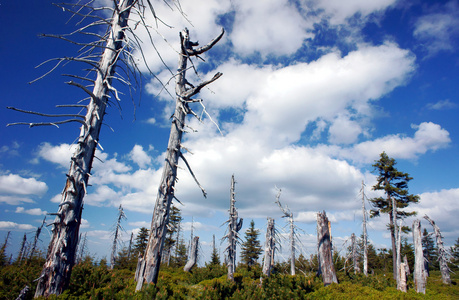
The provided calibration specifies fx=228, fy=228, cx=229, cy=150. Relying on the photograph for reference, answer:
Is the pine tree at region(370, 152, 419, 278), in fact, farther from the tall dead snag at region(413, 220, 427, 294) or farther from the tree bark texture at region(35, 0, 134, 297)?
the tree bark texture at region(35, 0, 134, 297)

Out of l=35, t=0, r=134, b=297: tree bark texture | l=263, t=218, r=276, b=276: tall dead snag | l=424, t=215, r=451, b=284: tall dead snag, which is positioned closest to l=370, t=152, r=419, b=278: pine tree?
l=424, t=215, r=451, b=284: tall dead snag

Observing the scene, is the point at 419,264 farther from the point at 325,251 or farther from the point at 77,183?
the point at 77,183

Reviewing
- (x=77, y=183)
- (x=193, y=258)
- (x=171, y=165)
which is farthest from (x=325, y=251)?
(x=193, y=258)

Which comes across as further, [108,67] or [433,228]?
[433,228]

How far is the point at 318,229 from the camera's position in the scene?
11.4 metres

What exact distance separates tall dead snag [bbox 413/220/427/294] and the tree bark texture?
16.0 metres

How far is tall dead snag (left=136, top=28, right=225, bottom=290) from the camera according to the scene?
17.5 ft

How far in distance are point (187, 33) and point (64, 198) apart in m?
5.58

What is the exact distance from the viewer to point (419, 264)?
12648 millimetres

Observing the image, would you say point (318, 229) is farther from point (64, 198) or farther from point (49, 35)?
point (49, 35)

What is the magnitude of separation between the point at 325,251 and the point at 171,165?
8877mm

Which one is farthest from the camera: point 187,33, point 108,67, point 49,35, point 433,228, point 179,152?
point 433,228

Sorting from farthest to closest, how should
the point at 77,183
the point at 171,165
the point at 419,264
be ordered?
the point at 419,264 → the point at 171,165 → the point at 77,183

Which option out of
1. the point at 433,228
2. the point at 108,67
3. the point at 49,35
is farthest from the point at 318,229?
the point at 433,228
